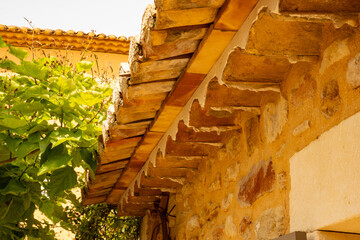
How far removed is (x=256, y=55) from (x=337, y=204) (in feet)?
1.83

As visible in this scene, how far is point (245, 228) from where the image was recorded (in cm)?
236

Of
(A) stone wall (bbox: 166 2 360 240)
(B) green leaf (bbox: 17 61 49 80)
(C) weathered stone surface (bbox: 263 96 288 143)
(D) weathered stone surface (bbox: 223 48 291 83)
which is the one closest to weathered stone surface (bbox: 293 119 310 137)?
(A) stone wall (bbox: 166 2 360 240)

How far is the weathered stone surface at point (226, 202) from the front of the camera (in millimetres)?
2625

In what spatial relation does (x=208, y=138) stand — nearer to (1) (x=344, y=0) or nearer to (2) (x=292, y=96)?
(2) (x=292, y=96)

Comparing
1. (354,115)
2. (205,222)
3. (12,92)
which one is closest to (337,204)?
(354,115)

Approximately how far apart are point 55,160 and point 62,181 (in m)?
0.37

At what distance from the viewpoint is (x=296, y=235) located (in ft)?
5.56

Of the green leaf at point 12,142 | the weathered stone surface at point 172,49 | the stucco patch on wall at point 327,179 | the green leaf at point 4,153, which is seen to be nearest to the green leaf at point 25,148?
the green leaf at point 12,142

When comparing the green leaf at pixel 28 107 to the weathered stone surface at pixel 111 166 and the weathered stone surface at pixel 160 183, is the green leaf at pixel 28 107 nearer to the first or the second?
the weathered stone surface at pixel 111 166

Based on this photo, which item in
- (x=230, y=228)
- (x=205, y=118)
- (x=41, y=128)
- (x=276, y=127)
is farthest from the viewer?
(x=41, y=128)

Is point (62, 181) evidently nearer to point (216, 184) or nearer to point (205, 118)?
point (216, 184)

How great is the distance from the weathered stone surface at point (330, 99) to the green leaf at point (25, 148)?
180 centimetres

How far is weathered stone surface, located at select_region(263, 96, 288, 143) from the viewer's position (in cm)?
205

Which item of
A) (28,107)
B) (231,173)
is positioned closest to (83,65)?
(28,107)
